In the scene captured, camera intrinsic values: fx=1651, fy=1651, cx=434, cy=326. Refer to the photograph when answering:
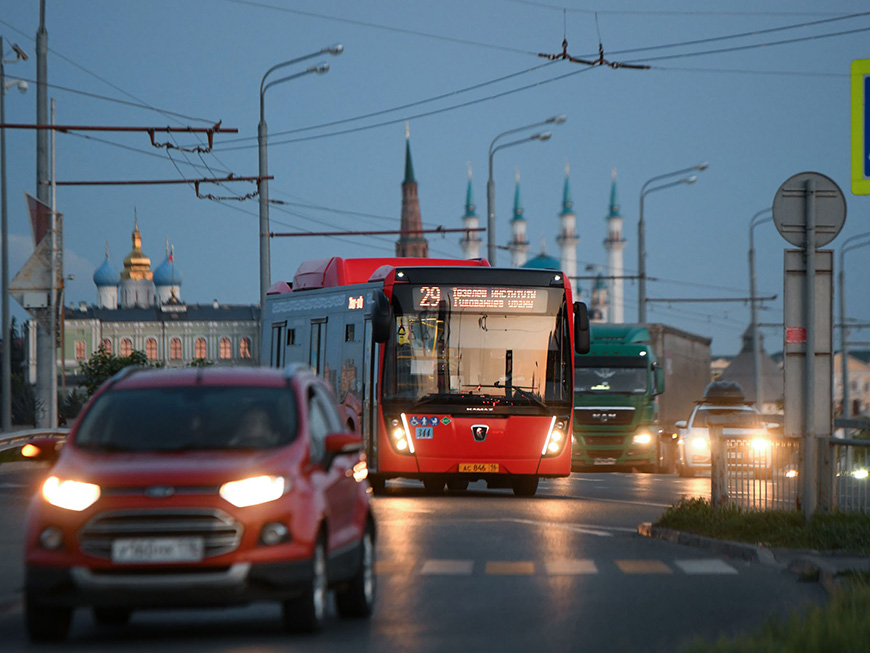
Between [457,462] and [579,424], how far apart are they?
1204 cm

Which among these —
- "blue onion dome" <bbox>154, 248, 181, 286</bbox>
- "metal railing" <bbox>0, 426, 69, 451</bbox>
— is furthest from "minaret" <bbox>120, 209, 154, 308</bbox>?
"metal railing" <bbox>0, 426, 69, 451</bbox>

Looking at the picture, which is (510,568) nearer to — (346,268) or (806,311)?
(806,311)

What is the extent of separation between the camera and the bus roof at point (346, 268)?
2473cm

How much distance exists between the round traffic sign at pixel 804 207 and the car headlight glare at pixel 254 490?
25.5 ft

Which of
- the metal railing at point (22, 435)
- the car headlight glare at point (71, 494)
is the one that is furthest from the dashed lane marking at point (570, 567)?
the metal railing at point (22, 435)

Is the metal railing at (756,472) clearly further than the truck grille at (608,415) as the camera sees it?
No

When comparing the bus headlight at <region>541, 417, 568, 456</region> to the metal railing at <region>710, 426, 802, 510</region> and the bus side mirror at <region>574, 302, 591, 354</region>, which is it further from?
the metal railing at <region>710, 426, 802, 510</region>

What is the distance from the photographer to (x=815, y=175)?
15359mm

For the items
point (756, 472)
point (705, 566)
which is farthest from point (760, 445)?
point (705, 566)

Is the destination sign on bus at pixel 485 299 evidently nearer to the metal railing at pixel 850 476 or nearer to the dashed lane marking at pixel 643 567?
the metal railing at pixel 850 476

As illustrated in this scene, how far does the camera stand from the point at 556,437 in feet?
70.4

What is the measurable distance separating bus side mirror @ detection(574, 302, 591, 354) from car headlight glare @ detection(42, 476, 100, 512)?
499 inches

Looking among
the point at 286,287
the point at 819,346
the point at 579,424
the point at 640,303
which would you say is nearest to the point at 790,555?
the point at 819,346

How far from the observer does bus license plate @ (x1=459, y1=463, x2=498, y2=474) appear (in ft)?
70.6
